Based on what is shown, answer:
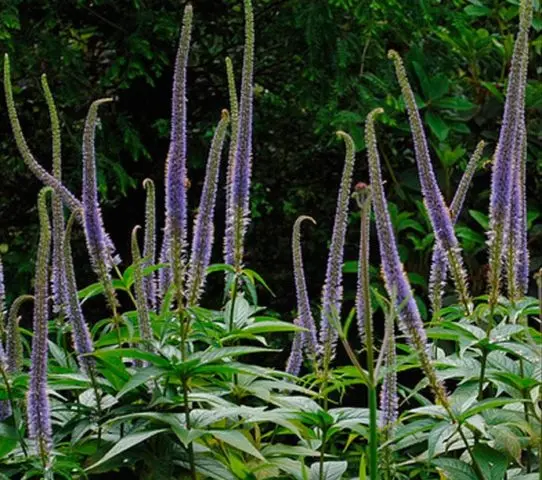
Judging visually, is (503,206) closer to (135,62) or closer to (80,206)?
(80,206)

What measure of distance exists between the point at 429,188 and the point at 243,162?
0.57 meters

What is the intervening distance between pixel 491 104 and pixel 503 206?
15.7ft

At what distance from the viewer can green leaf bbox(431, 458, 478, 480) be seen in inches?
110

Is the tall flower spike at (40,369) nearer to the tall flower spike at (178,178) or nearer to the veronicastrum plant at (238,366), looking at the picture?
the veronicastrum plant at (238,366)

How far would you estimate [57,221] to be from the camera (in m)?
3.07

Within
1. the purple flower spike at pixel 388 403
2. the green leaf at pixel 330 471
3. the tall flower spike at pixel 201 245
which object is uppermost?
the tall flower spike at pixel 201 245

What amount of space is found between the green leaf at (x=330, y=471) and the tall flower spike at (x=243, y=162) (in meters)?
0.64

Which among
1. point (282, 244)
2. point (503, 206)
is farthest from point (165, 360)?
point (282, 244)

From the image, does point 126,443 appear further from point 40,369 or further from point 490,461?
point 490,461

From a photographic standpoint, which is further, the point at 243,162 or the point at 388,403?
the point at 243,162

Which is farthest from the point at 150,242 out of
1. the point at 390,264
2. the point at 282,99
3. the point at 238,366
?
the point at 282,99

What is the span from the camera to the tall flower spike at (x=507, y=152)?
8.78 feet

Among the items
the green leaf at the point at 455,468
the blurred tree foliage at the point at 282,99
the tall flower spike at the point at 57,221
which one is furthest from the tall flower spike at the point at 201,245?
the blurred tree foliage at the point at 282,99

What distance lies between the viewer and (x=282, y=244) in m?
7.52
